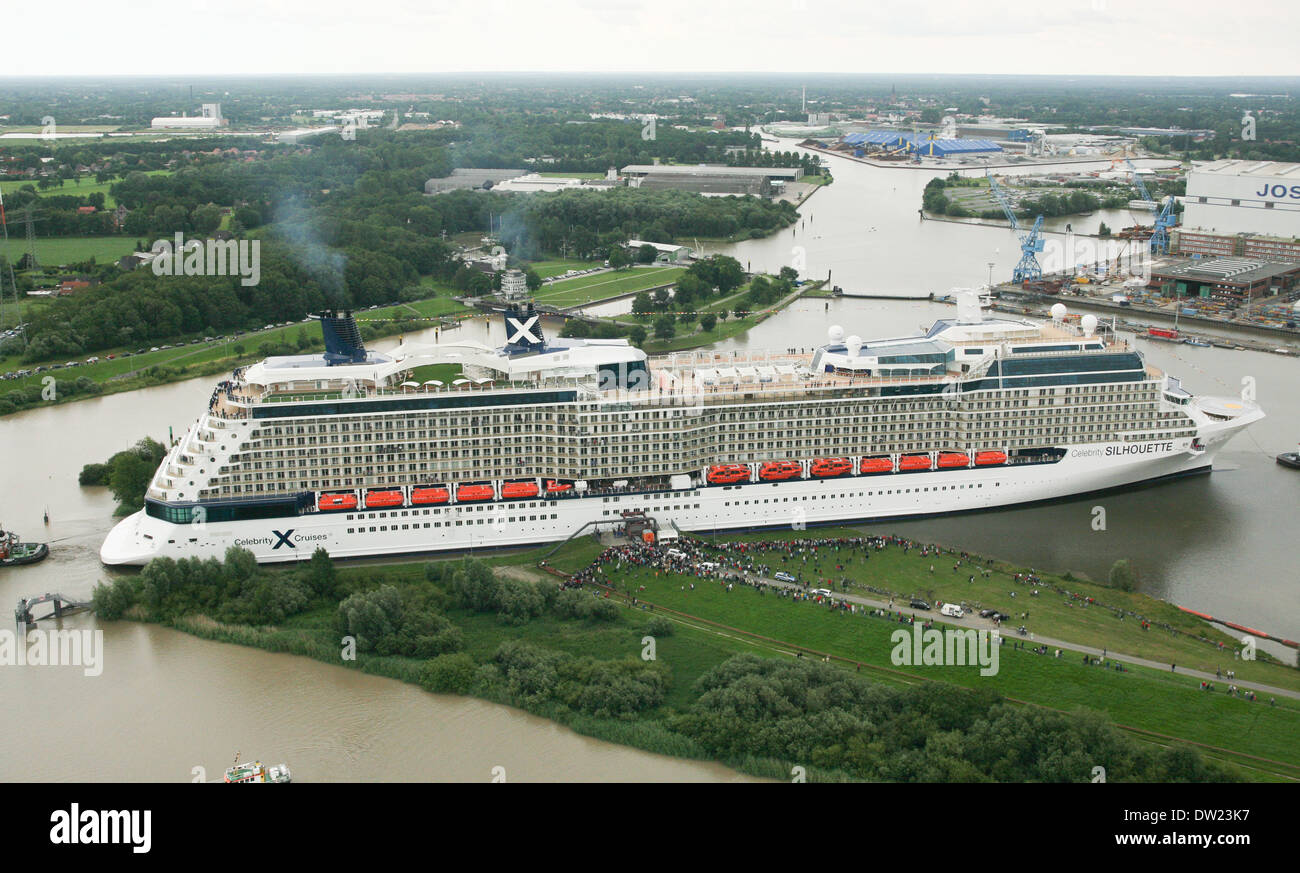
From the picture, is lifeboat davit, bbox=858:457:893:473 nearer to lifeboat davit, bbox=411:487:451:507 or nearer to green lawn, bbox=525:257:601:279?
lifeboat davit, bbox=411:487:451:507

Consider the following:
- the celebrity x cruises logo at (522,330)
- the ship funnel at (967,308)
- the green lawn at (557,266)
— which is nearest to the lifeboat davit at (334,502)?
the celebrity x cruises logo at (522,330)

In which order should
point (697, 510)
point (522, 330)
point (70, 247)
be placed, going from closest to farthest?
point (697, 510), point (522, 330), point (70, 247)

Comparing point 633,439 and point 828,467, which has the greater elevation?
point 633,439

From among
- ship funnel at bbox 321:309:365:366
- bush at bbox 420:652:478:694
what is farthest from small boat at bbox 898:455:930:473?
ship funnel at bbox 321:309:365:366

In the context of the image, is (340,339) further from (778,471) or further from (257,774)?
(257,774)

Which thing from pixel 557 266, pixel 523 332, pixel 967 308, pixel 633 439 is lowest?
pixel 633 439

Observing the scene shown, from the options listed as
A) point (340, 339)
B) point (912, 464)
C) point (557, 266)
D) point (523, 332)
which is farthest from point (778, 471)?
point (557, 266)

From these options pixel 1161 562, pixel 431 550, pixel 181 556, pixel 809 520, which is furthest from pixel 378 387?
pixel 1161 562
